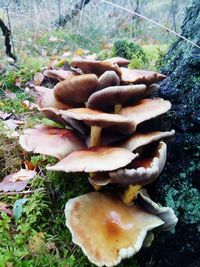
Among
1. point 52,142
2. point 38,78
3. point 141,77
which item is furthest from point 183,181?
point 38,78

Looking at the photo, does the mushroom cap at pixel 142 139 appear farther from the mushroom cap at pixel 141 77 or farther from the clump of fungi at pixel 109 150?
the mushroom cap at pixel 141 77

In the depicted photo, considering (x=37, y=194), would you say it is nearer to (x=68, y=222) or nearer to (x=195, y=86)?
(x=68, y=222)

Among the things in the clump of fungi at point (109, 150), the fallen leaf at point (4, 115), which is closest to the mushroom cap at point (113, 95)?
the clump of fungi at point (109, 150)

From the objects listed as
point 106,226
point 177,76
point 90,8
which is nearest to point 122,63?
point 177,76

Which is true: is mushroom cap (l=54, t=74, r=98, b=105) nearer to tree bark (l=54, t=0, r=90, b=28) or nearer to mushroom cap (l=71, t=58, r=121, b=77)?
mushroom cap (l=71, t=58, r=121, b=77)

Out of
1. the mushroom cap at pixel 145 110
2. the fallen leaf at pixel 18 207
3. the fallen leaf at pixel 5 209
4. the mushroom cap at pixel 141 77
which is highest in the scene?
the mushroom cap at pixel 141 77

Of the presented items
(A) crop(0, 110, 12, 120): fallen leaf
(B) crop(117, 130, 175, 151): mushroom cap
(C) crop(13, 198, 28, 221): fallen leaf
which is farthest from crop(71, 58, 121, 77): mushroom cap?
(A) crop(0, 110, 12, 120): fallen leaf

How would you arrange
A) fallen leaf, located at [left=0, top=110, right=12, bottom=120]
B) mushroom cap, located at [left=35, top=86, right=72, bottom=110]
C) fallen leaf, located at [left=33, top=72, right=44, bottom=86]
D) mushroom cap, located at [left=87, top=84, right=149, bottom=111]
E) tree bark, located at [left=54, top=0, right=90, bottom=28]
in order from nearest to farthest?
mushroom cap, located at [left=87, top=84, right=149, bottom=111] → mushroom cap, located at [left=35, top=86, right=72, bottom=110] → fallen leaf, located at [left=0, top=110, right=12, bottom=120] → fallen leaf, located at [left=33, top=72, right=44, bottom=86] → tree bark, located at [left=54, top=0, right=90, bottom=28]

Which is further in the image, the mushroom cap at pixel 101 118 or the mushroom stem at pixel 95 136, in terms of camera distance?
the mushroom stem at pixel 95 136
